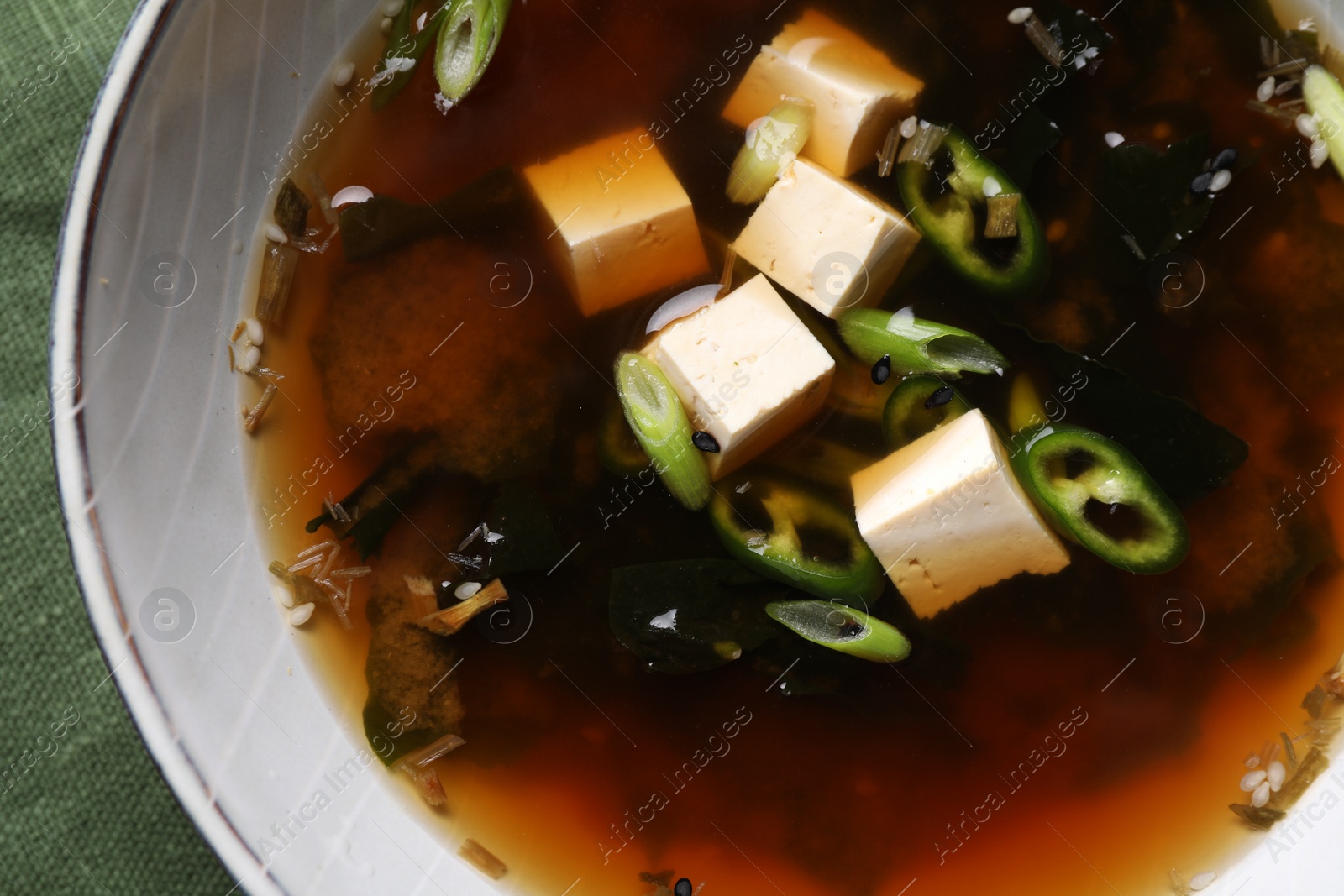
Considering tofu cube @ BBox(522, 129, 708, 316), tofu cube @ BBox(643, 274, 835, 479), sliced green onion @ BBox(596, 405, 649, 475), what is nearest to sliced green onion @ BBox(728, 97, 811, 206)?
tofu cube @ BBox(522, 129, 708, 316)

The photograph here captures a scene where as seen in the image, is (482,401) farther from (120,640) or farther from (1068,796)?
(1068,796)

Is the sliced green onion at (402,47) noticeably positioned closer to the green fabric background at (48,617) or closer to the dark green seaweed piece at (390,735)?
the green fabric background at (48,617)

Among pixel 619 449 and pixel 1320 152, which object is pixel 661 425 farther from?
pixel 1320 152

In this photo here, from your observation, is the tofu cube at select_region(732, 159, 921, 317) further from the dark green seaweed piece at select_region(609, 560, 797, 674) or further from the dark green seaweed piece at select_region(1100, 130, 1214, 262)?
the dark green seaweed piece at select_region(609, 560, 797, 674)

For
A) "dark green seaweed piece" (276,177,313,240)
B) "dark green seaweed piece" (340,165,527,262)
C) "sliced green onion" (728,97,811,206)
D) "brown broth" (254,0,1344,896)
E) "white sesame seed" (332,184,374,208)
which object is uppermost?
"dark green seaweed piece" (276,177,313,240)

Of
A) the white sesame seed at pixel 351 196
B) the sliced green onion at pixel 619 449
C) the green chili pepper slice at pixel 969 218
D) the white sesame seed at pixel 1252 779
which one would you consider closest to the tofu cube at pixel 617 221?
the sliced green onion at pixel 619 449

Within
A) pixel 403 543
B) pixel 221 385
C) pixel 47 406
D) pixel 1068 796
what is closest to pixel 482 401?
pixel 403 543
